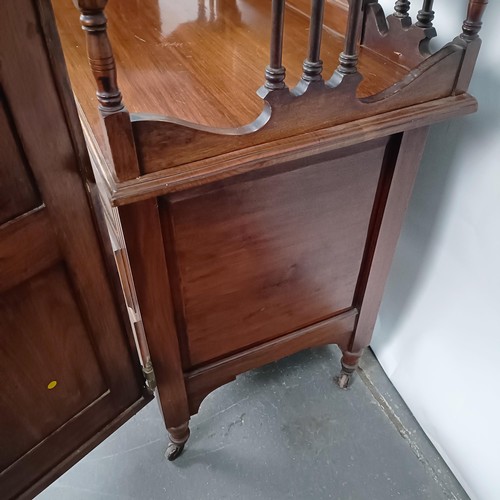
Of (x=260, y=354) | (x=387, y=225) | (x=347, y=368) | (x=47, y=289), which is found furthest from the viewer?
(x=347, y=368)

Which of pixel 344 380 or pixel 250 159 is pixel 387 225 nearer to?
pixel 250 159

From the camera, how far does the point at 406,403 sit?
3.99 feet

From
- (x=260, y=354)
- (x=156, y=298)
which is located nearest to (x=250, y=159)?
(x=156, y=298)

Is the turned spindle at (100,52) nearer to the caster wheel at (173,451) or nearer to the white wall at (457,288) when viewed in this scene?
the white wall at (457,288)

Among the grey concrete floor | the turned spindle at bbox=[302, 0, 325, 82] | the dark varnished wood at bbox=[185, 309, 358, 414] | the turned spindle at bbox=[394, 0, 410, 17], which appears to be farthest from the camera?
the grey concrete floor

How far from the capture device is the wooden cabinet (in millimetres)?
553

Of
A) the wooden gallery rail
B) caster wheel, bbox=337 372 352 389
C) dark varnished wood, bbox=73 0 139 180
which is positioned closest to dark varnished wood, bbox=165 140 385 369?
the wooden gallery rail

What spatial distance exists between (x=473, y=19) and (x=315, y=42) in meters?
0.24

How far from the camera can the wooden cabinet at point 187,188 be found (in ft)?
1.81

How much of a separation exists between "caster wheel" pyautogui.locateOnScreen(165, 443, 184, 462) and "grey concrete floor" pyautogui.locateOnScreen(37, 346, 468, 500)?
0.02 metres

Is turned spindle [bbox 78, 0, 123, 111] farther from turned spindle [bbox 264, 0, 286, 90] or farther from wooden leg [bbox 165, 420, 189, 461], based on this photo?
wooden leg [bbox 165, 420, 189, 461]

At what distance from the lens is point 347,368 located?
1200mm

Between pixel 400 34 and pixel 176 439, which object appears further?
pixel 176 439

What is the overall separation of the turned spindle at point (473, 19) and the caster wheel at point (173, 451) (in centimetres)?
95
